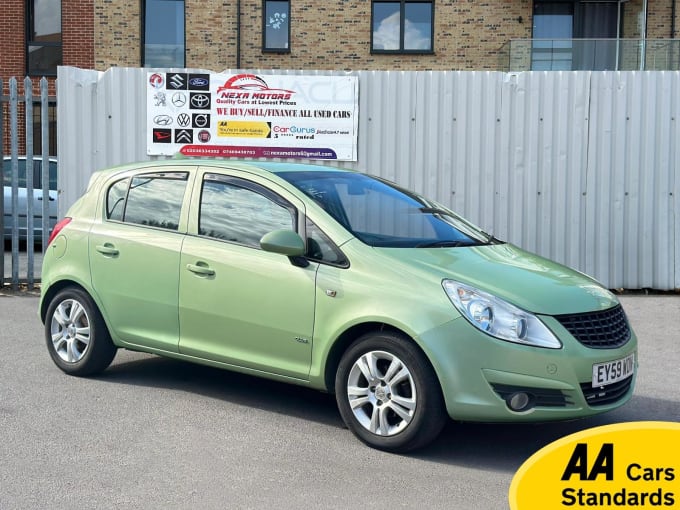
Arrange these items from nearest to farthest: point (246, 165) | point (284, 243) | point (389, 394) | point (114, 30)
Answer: point (389, 394)
point (284, 243)
point (246, 165)
point (114, 30)

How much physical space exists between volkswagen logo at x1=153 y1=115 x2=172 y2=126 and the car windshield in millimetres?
5093

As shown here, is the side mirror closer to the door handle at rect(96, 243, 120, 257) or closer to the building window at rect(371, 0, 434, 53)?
the door handle at rect(96, 243, 120, 257)

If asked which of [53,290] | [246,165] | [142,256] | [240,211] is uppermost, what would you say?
[246,165]

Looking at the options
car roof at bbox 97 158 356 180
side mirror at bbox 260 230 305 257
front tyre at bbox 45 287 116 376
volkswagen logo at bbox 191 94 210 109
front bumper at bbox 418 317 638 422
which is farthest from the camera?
volkswagen logo at bbox 191 94 210 109

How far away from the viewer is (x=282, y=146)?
1102 cm

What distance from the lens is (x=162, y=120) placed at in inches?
434

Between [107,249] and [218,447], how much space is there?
203cm

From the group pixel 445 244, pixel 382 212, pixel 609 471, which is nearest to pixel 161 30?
pixel 382 212

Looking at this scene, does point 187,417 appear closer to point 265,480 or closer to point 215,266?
point 215,266

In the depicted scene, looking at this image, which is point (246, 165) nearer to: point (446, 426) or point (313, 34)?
point (446, 426)

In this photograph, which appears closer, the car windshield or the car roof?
the car windshield

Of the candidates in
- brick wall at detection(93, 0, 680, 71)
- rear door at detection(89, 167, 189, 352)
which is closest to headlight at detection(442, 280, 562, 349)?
rear door at detection(89, 167, 189, 352)

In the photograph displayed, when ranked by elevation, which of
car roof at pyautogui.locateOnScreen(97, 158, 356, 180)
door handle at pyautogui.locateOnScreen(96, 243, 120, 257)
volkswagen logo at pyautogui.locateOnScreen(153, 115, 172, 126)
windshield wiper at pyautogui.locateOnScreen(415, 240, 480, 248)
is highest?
volkswagen logo at pyautogui.locateOnScreen(153, 115, 172, 126)

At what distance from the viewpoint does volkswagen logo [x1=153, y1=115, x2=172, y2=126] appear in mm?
10992
